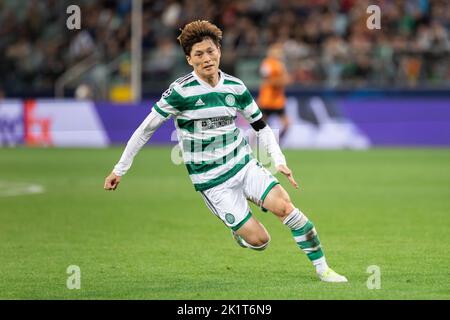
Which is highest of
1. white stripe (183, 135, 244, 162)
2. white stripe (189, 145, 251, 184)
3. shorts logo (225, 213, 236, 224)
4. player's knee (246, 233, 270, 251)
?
white stripe (183, 135, 244, 162)

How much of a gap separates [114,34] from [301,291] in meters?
24.6

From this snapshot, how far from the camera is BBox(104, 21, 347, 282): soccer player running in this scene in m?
8.31

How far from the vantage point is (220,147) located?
8555 mm

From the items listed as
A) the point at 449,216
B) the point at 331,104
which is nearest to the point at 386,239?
the point at 449,216

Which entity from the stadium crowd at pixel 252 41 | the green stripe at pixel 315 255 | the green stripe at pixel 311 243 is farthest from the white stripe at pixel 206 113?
the stadium crowd at pixel 252 41

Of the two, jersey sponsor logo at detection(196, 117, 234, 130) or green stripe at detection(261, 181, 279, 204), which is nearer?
green stripe at detection(261, 181, 279, 204)

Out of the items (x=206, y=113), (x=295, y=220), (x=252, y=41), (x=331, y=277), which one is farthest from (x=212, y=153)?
(x=252, y=41)

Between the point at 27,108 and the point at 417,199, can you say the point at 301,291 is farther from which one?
the point at 27,108

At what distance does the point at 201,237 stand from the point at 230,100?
3602 mm

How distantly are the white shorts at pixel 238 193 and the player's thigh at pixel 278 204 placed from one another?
131mm

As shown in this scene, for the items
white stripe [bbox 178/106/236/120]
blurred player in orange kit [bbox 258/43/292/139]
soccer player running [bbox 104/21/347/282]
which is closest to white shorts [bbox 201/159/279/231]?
soccer player running [bbox 104/21/347/282]

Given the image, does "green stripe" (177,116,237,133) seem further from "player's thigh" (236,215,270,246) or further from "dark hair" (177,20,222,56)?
"player's thigh" (236,215,270,246)

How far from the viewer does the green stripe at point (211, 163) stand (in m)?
8.52
